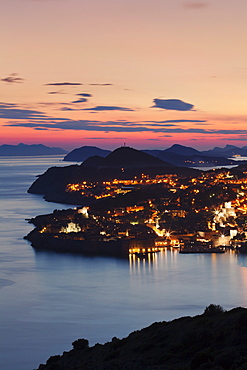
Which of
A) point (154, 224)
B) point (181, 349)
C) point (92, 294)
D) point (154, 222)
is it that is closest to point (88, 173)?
point (154, 222)

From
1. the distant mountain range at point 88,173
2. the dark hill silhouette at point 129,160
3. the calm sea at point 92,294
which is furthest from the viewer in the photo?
the dark hill silhouette at point 129,160

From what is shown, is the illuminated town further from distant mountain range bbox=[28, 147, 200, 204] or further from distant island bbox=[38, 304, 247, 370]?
distant island bbox=[38, 304, 247, 370]

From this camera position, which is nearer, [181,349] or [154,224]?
[181,349]

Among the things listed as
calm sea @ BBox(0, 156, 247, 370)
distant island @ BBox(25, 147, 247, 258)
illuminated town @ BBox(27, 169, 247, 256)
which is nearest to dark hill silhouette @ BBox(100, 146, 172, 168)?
distant island @ BBox(25, 147, 247, 258)

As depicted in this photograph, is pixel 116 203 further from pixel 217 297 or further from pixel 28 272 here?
pixel 217 297

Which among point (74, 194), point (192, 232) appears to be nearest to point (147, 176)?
point (74, 194)

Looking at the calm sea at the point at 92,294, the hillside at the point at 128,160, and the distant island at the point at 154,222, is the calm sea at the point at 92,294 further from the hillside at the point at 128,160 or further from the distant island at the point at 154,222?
the hillside at the point at 128,160

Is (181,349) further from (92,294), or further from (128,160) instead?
(128,160)

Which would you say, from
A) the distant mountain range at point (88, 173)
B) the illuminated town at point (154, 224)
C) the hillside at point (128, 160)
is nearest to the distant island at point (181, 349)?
the illuminated town at point (154, 224)
